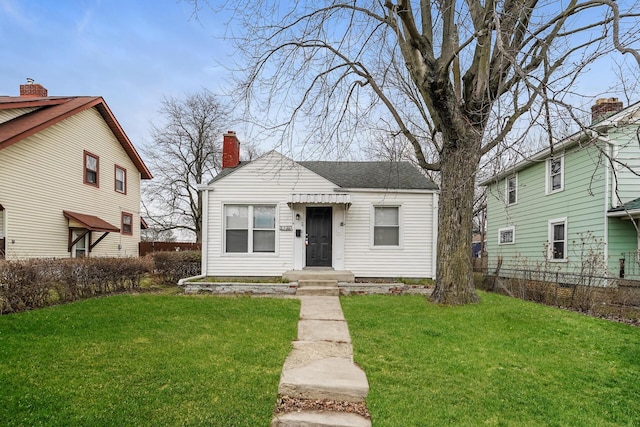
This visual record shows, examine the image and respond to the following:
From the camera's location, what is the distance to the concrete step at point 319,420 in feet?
10.2

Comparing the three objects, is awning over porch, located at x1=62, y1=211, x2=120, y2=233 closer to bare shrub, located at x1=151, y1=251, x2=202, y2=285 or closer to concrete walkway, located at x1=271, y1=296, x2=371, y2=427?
bare shrub, located at x1=151, y1=251, x2=202, y2=285

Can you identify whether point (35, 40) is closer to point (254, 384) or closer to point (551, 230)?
point (254, 384)

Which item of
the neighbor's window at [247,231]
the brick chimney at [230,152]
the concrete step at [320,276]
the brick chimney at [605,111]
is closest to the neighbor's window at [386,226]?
the concrete step at [320,276]

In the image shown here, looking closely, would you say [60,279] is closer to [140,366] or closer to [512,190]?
[140,366]

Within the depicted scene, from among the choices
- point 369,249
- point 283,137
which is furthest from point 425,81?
point 369,249

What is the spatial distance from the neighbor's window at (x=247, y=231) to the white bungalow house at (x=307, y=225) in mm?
29

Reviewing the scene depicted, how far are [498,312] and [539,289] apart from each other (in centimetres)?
424

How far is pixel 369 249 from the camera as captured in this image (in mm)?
10578

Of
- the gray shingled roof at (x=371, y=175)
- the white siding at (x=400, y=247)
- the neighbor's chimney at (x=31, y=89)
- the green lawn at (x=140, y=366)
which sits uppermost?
the neighbor's chimney at (x=31, y=89)

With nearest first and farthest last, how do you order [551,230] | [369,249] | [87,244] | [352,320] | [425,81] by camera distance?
[352,320] < [425,81] < [369,249] < [551,230] < [87,244]

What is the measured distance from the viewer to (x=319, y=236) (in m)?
10.7

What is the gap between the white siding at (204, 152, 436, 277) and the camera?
1049 centimetres

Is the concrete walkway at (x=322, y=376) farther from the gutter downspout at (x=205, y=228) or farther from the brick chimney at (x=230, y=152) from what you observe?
the brick chimney at (x=230, y=152)

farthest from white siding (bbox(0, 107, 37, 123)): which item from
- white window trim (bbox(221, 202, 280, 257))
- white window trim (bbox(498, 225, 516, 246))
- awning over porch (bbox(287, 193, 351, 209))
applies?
white window trim (bbox(498, 225, 516, 246))
